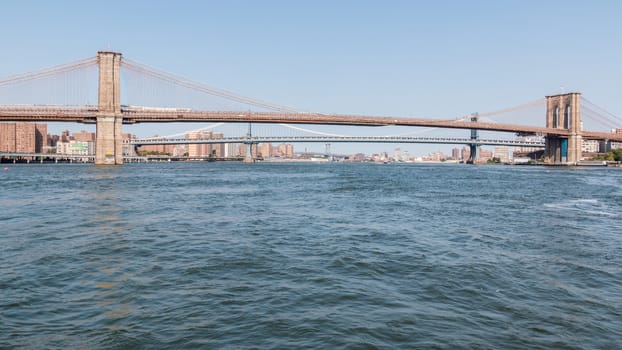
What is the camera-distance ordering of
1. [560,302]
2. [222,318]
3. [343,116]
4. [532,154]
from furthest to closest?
[532,154], [343,116], [560,302], [222,318]

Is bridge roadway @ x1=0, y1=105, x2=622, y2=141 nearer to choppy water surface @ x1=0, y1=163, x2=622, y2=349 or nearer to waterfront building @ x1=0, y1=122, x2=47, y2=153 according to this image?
choppy water surface @ x1=0, y1=163, x2=622, y2=349

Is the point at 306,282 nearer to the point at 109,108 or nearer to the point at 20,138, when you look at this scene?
the point at 109,108

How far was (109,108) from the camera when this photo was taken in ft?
175

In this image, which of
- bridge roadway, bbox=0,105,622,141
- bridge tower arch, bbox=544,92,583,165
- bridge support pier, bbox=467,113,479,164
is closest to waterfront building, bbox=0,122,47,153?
bridge roadway, bbox=0,105,622,141

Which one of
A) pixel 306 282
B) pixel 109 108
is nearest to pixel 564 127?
pixel 109 108

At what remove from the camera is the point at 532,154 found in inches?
5379

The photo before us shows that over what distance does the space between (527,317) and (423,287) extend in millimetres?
1579

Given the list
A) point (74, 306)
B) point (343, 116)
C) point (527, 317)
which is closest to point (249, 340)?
point (74, 306)

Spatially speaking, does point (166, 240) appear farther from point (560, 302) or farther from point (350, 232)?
point (560, 302)

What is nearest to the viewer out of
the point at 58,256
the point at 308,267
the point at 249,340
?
the point at 249,340

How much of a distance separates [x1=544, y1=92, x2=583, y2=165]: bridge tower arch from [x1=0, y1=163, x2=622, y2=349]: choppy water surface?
276ft

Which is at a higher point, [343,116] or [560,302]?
[343,116]

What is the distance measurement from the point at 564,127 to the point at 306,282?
101 metres

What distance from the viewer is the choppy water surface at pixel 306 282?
4.95 m
